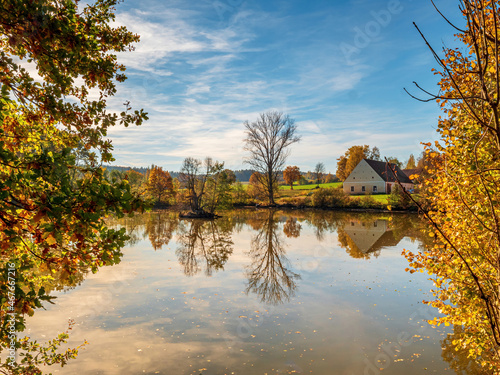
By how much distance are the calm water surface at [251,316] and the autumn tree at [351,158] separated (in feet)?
173

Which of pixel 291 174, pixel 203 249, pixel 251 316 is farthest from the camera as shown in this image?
pixel 291 174

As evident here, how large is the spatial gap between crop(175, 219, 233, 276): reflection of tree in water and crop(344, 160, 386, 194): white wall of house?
37.7m

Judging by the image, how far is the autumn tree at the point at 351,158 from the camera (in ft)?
215

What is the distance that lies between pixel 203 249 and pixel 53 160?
48.9 feet

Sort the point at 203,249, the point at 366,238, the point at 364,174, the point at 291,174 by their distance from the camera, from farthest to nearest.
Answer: the point at 291,174 < the point at 364,174 < the point at 366,238 < the point at 203,249

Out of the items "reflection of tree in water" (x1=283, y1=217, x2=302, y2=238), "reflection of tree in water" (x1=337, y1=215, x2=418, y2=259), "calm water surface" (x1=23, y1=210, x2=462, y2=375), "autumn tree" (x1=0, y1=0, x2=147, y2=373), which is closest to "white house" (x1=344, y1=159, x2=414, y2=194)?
"reflection of tree in water" (x1=337, y1=215, x2=418, y2=259)

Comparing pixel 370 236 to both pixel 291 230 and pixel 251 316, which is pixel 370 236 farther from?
pixel 251 316

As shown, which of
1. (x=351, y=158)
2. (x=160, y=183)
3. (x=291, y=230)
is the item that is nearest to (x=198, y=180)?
(x=291, y=230)

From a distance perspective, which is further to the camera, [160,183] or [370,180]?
[160,183]

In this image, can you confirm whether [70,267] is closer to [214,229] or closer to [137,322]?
[137,322]

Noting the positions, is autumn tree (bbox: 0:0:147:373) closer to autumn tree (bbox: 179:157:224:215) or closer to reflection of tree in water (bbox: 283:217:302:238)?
reflection of tree in water (bbox: 283:217:302:238)

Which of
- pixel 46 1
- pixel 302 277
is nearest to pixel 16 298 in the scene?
pixel 46 1

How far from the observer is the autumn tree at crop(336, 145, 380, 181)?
6562 centimetres

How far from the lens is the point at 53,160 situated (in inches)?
106
